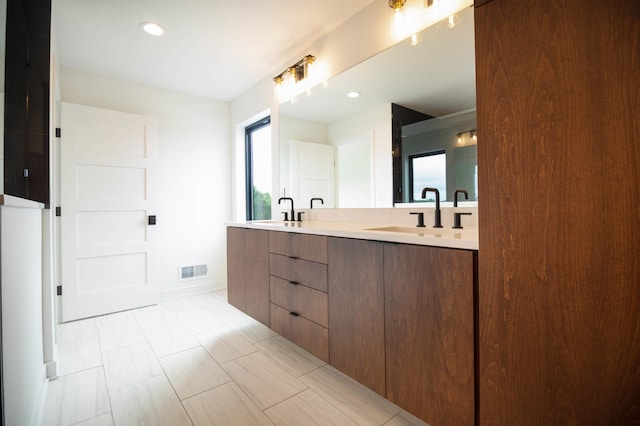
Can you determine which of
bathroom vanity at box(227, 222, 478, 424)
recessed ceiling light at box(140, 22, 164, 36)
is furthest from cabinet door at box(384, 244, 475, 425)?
recessed ceiling light at box(140, 22, 164, 36)

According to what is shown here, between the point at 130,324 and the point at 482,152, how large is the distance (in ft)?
9.90

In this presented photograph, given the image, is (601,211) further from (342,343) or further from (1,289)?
(1,289)

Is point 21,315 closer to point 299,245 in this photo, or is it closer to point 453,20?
point 299,245

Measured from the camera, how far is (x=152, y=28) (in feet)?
7.23

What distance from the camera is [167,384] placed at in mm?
1635

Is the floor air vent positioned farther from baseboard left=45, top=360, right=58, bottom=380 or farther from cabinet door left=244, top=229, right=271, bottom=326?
baseboard left=45, top=360, right=58, bottom=380

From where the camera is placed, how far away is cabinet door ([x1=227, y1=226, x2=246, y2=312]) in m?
2.38

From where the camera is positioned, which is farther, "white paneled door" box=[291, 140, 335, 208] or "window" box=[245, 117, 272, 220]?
"window" box=[245, 117, 272, 220]

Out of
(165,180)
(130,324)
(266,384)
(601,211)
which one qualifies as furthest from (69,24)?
(601,211)

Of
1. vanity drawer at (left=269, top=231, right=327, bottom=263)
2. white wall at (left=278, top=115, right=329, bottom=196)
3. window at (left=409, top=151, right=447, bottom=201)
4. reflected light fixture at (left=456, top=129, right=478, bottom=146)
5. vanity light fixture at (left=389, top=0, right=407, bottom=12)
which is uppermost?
vanity light fixture at (left=389, top=0, right=407, bottom=12)

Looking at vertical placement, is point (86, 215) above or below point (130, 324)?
above

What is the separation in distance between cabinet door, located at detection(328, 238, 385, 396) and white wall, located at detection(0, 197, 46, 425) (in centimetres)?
122

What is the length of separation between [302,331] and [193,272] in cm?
226

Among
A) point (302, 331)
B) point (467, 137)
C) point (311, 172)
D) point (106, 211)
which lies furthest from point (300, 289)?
point (106, 211)
